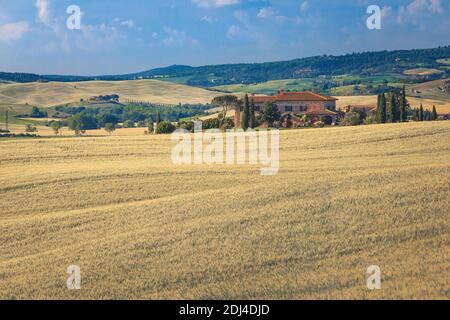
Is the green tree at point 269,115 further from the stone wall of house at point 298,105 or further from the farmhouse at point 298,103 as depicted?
the stone wall of house at point 298,105

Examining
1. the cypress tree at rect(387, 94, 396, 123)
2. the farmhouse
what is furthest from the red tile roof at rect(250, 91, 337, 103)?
the cypress tree at rect(387, 94, 396, 123)

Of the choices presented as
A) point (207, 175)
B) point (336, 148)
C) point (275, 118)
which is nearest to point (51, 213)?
point (207, 175)

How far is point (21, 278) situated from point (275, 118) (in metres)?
56.7

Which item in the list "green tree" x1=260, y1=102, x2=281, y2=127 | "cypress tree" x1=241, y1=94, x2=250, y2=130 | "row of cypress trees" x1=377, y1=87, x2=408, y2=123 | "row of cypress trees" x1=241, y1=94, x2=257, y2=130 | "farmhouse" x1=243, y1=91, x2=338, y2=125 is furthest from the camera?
"farmhouse" x1=243, y1=91, x2=338, y2=125

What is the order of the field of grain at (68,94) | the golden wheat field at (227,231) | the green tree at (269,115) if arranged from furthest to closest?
the field of grain at (68,94) < the green tree at (269,115) < the golden wheat field at (227,231)

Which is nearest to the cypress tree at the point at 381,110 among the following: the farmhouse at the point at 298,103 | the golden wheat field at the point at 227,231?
the farmhouse at the point at 298,103

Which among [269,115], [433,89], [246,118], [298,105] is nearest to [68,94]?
[433,89]

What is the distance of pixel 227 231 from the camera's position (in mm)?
20047

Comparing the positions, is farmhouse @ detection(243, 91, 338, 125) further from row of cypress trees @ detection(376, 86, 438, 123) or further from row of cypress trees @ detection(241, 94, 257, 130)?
row of cypress trees @ detection(376, 86, 438, 123)

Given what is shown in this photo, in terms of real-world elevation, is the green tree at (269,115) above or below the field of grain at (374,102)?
below

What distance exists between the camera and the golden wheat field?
635 inches

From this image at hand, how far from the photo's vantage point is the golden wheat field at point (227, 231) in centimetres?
1612

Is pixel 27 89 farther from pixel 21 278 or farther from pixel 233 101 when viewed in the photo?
pixel 21 278

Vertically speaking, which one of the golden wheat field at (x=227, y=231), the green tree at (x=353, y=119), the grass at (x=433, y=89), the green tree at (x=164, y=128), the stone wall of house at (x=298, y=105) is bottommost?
the golden wheat field at (x=227, y=231)
